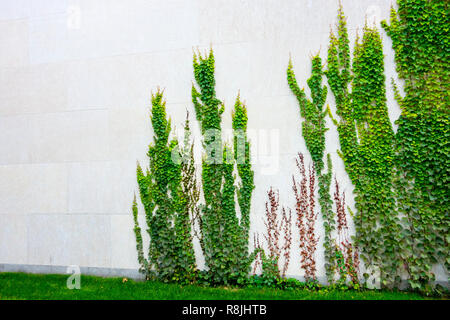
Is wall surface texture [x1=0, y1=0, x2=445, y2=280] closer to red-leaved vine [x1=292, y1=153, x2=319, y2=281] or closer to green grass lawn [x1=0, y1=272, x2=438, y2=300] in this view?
red-leaved vine [x1=292, y1=153, x2=319, y2=281]

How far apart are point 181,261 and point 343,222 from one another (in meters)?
2.16

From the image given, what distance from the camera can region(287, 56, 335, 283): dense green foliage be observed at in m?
4.09

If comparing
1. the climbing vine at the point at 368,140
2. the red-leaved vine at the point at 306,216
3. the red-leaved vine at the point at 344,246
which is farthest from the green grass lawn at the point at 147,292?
the climbing vine at the point at 368,140

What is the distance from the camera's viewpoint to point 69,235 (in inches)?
190

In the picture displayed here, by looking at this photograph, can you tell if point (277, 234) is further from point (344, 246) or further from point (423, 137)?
point (423, 137)

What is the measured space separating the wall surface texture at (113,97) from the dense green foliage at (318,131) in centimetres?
12

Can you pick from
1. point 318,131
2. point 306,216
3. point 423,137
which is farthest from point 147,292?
point 423,137

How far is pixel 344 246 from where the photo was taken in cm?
405

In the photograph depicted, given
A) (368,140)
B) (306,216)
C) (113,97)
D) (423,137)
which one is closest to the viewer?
(423,137)

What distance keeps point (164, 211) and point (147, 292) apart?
1048mm

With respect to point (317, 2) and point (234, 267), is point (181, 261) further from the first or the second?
point (317, 2)

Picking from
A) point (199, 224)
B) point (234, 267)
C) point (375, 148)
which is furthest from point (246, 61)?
point (234, 267)

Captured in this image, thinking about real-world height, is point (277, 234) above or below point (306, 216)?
below
